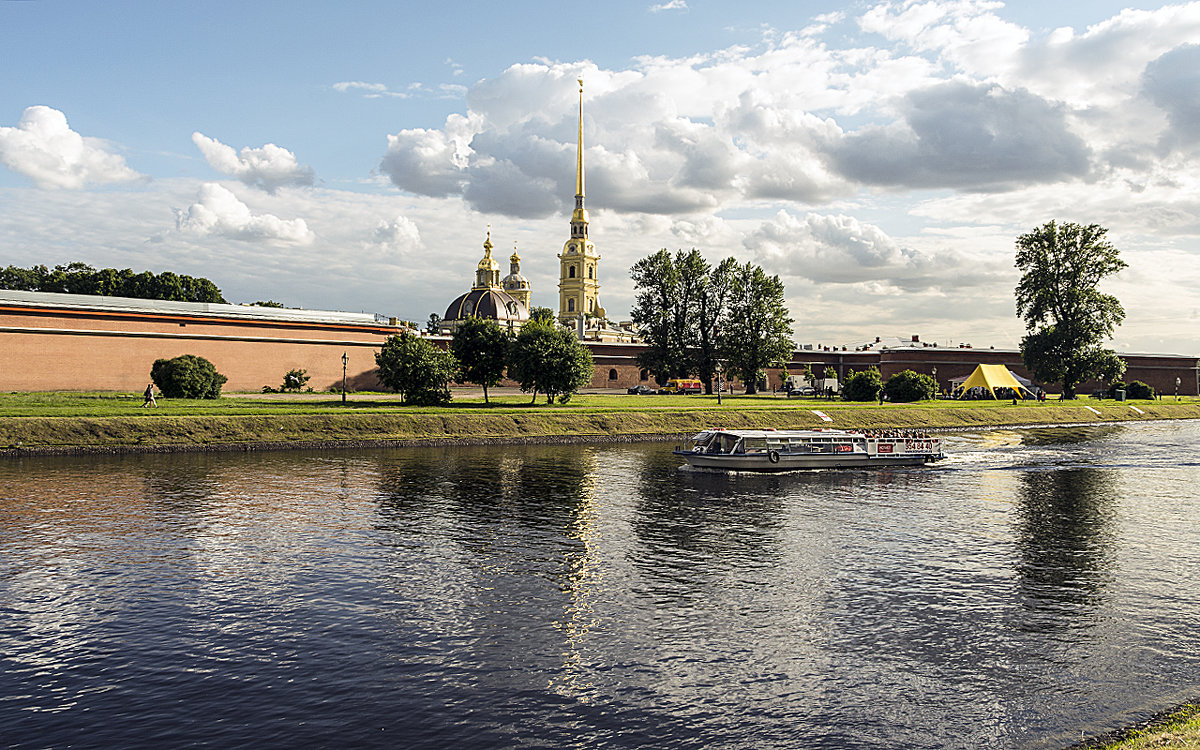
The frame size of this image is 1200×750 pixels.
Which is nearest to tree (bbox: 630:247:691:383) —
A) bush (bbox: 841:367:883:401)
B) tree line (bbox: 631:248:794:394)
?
tree line (bbox: 631:248:794:394)

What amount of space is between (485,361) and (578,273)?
284 ft

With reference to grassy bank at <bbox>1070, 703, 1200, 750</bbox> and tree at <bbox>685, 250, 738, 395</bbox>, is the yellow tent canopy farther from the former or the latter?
grassy bank at <bbox>1070, 703, 1200, 750</bbox>

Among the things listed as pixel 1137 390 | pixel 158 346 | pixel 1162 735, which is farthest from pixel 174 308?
pixel 1137 390

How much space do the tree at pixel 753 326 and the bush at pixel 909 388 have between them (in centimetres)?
1017

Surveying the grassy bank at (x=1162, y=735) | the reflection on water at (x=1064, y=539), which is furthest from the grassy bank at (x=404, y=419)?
the grassy bank at (x=1162, y=735)

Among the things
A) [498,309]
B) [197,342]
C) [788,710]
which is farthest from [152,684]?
[498,309]

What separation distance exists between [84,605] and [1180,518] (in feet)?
95.8

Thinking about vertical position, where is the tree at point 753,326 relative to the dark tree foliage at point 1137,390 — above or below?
above

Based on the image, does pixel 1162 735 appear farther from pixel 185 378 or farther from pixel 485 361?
pixel 185 378

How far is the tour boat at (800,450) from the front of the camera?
118ft

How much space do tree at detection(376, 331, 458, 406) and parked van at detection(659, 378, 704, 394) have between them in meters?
32.7

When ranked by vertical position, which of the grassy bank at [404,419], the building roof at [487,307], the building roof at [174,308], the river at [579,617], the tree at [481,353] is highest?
the building roof at [487,307]

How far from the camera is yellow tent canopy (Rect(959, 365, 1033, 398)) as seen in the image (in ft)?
239

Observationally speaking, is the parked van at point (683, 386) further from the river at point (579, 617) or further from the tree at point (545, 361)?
the river at point (579, 617)
